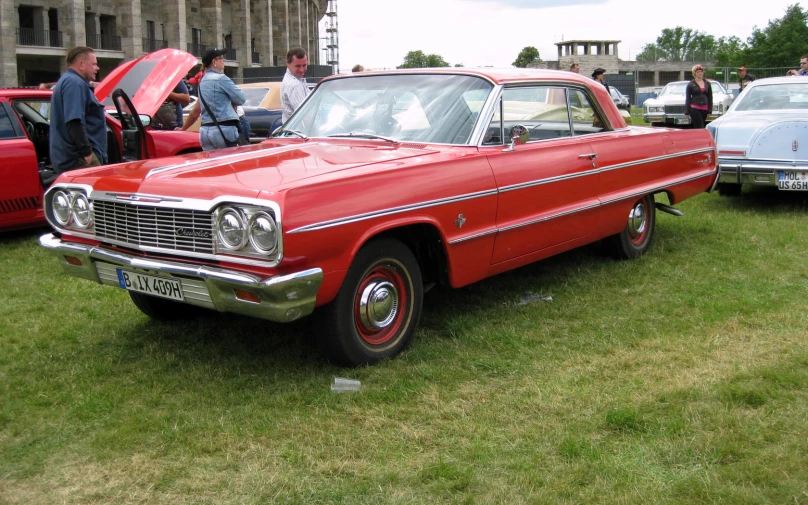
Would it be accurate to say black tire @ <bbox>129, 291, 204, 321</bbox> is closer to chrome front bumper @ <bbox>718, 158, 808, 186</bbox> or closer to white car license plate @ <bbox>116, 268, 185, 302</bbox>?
white car license plate @ <bbox>116, 268, 185, 302</bbox>

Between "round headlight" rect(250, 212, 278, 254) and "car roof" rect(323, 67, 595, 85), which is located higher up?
"car roof" rect(323, 67, 595, 85)

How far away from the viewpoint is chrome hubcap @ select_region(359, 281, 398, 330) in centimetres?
413

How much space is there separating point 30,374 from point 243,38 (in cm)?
5315

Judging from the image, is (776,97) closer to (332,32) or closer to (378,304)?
(378,304)

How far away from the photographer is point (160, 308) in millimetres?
5031

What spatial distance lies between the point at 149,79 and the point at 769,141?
258 inches

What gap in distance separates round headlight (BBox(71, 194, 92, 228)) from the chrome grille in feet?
0.34

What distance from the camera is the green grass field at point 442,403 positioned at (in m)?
3.03

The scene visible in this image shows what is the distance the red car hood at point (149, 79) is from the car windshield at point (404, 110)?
9.51 ft

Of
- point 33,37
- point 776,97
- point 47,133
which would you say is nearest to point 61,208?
point 47,133

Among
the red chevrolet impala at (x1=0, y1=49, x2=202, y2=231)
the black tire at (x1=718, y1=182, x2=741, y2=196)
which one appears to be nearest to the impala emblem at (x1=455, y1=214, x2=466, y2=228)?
the red chevrolet impala at (x1=0, y1=49, x2=202, y2=231)

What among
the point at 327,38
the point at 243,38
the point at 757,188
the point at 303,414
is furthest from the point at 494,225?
the point at 327,38

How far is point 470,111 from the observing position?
198 inches

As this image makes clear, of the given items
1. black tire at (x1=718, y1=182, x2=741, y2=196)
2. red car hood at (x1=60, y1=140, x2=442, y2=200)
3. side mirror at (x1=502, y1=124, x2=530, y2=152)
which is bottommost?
black tire at (x1=718, y1=182, x2=741, y2=196)
